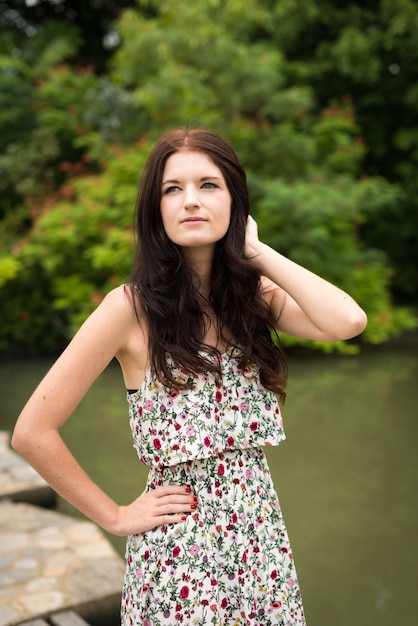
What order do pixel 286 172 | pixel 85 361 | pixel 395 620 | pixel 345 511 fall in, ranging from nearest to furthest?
pixel 85 361 < pixel 395 620 < pixel 345 511 < pixel 286 172

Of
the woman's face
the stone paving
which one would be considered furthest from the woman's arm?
the stone paving

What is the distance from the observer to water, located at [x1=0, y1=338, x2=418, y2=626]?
9.06 ft

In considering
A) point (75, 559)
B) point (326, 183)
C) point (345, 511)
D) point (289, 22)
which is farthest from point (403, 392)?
point (289, 22)

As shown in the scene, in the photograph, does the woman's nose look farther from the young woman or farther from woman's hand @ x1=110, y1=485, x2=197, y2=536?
woman's hand @ x1=110, y1=485, x2=197, y2=536

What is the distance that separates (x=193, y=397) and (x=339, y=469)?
303 cm

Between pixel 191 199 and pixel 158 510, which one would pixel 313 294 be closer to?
pixel 191 199

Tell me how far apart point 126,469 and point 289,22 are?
21.6 ft

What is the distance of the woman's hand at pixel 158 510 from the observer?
1.18 m

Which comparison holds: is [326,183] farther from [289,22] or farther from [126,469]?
[126,469]

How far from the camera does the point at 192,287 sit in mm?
1241

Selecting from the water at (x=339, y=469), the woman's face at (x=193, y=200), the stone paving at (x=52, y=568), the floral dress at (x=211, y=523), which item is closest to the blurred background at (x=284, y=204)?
the water at (x=339, y=469)

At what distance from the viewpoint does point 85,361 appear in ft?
3.75

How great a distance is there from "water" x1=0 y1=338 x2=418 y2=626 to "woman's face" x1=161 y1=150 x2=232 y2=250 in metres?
1.91

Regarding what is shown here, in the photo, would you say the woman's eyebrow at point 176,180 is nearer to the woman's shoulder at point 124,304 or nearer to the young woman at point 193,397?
the young woman at point 193,397
